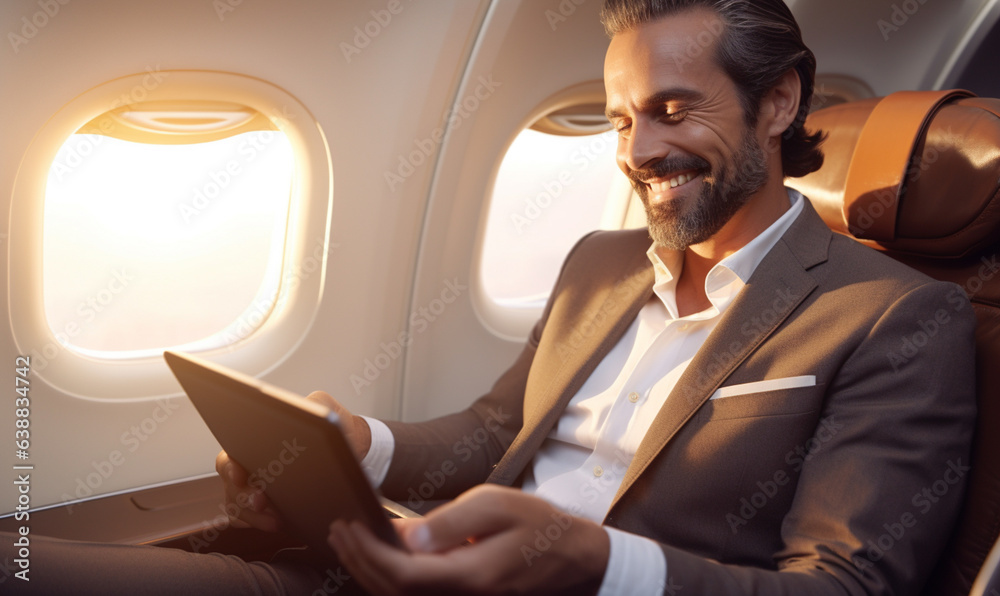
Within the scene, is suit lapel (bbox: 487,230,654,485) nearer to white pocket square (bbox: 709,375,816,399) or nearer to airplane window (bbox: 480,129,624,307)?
white pocket square (bbox: 709,375,816,399)

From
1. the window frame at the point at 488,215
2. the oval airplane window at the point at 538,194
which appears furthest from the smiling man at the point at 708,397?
the oval airplane window at the point at 538,194

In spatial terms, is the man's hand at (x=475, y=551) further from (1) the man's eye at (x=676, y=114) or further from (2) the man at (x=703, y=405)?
(1) the man's eye at (x=676, y=114)

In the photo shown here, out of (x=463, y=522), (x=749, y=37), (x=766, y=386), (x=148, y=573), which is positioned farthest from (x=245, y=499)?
(x=749, y=37)

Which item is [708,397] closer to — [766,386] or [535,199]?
[766,386]

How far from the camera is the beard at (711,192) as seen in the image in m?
1.43

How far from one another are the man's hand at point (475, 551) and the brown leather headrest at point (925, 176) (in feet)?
3.10

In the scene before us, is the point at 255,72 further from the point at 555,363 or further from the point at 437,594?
the point at 437,594

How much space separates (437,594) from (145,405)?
56.8 inches

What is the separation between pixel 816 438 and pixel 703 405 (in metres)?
0.19

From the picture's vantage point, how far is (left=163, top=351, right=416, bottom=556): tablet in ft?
2.81

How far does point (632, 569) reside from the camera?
3.22 ft

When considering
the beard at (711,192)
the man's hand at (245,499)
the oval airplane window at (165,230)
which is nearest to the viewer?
the man's hand at (245,499)

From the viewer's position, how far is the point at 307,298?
7.27 feet

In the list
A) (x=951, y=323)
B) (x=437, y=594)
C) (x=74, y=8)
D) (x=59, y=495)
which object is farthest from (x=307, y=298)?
(x=951, y=323)
